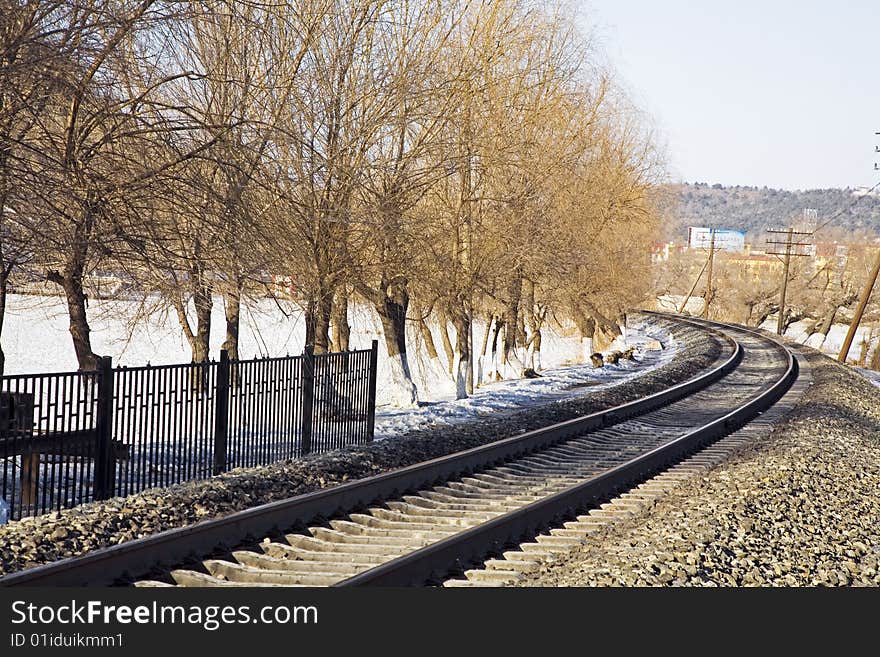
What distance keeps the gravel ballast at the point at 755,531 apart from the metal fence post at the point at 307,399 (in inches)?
205

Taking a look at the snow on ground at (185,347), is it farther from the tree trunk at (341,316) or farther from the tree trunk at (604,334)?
the tree trunk at (341,316)

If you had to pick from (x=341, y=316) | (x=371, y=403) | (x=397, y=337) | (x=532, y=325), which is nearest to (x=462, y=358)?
(x=397, y=337)

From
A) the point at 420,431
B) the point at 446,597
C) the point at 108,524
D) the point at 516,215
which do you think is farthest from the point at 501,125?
the point at 446,597

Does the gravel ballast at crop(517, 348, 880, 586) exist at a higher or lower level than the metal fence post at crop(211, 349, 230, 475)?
lower

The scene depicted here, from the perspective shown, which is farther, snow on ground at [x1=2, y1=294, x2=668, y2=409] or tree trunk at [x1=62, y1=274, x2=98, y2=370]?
snow on ground at [x1=2, y1=294, x2=668, y2=409]

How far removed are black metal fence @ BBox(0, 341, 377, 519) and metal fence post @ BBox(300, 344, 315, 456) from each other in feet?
0.05

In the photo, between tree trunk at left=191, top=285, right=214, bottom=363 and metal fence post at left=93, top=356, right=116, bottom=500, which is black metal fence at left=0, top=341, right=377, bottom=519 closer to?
metal fence post at left=93, top=356, right=116, bottom=500

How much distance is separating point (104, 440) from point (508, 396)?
1623 centimetres

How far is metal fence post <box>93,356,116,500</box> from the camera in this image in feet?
35.3

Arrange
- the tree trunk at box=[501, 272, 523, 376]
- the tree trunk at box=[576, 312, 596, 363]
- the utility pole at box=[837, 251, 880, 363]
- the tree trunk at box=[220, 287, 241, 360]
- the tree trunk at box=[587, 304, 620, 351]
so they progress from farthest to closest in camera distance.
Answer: the utility pole at box=[837, 251, 880, 363] < the tree trunk at box=[587, 304, 620, 351] < the tree trunk at box=[576, 312, 596, 363] < the tree trunk at box=[501, 272, 523, 376] < the tree trunk at box=[220, 287, 241, 360]

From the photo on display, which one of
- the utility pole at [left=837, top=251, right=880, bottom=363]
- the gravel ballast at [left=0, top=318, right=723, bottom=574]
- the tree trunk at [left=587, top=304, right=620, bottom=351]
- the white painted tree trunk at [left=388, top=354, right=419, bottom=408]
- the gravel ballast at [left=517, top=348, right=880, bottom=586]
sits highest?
the utility pole at [left=837, top=251, right=880, bottom=363]

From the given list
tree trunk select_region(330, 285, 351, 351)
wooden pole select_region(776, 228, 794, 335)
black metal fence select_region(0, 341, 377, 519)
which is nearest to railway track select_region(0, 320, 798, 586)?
black metal fence select_region(0, 341, 377, 519)

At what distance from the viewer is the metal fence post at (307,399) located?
14414 millimetres

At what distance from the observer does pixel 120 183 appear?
10.9 m
